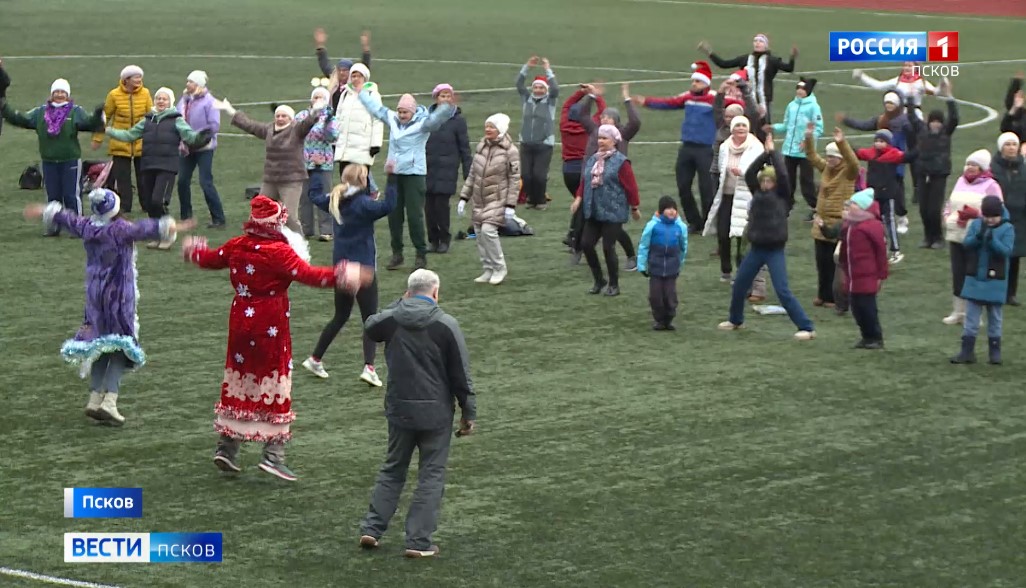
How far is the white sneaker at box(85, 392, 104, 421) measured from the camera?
1514cm

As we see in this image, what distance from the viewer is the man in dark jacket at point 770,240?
60.9 ft

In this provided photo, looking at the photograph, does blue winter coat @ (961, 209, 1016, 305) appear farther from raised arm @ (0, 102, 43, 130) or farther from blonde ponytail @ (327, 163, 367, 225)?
raised arm @ (0, 102, 43, 130)

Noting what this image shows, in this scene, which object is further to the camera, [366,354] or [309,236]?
[309,236]

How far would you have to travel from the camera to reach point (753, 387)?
661 inches

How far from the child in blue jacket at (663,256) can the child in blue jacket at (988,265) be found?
3021 millimetres

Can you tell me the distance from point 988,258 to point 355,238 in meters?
6.21

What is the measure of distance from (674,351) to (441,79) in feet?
70.6

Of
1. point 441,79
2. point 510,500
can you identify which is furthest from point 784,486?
point 441,79

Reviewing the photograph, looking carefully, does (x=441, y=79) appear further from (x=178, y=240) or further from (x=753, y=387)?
(x=753, y=387)

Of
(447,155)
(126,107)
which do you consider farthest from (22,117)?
(447,155)

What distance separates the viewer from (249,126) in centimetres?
2172

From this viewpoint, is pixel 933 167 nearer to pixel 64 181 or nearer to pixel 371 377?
pixel 371 377

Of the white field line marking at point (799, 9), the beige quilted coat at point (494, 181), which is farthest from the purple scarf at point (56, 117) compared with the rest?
the white field line marking at point (799, 9)

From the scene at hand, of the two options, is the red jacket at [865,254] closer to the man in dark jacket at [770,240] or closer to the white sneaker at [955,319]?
the man in dark jacket at [770,240]
